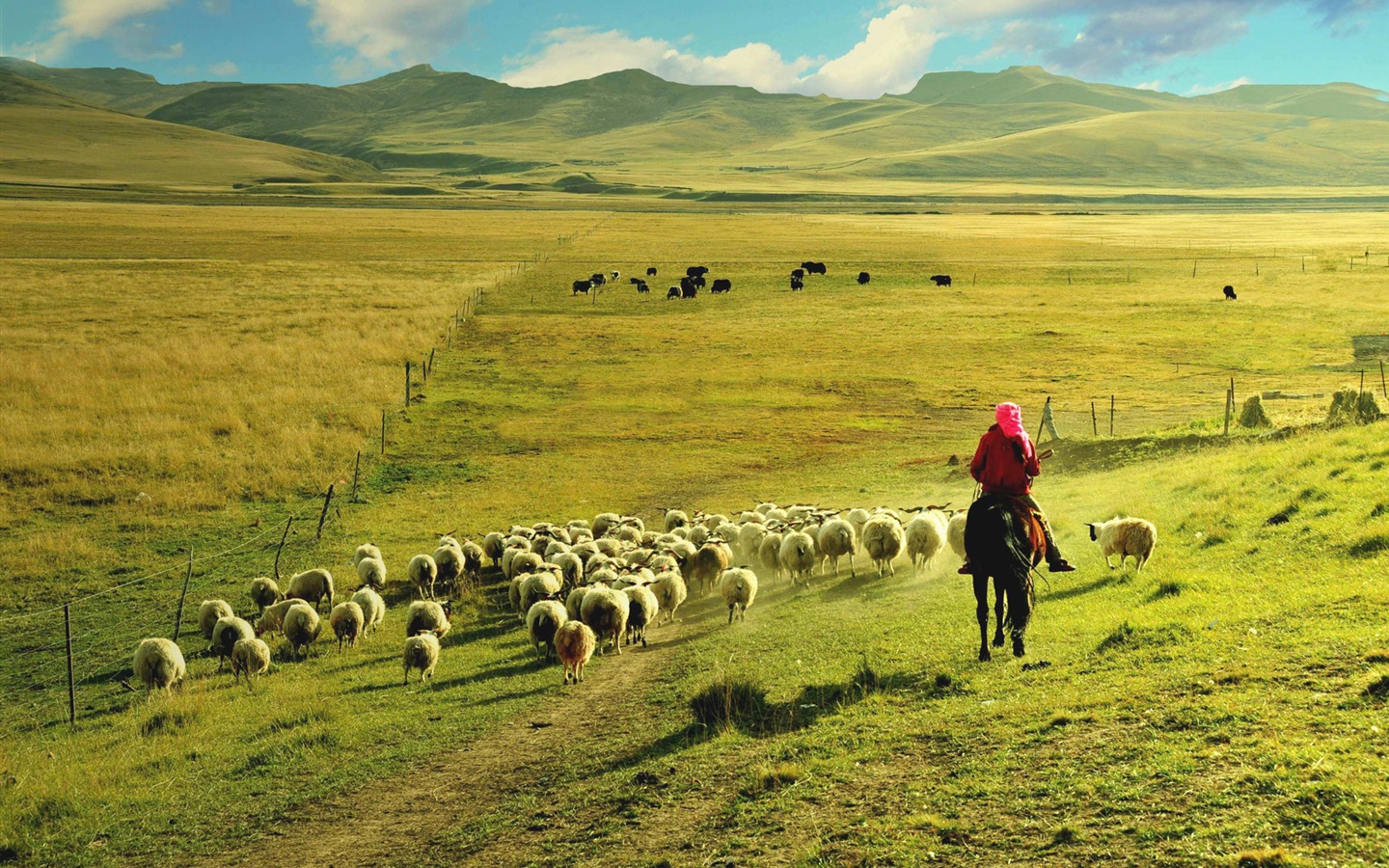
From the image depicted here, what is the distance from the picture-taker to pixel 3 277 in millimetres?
57531

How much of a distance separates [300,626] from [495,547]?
507cm

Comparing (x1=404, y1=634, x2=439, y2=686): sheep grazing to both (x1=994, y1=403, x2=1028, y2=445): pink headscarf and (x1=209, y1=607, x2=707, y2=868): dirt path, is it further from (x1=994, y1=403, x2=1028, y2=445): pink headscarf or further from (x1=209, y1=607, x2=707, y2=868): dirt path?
A: (x1=994, y1=403, x2=1028, y2=445): pink headscarf

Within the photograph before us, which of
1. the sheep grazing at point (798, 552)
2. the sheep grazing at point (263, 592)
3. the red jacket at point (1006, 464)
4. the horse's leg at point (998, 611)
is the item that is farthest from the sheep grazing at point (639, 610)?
the sheep grazing at point (263, 592)

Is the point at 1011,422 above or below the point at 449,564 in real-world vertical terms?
above

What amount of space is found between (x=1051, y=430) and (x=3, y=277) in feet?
195

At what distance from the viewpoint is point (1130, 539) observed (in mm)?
13617

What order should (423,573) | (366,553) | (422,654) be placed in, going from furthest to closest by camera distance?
(366,553)
(423,573)
(422,654)

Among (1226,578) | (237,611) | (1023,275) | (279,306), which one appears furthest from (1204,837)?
(1023,275)

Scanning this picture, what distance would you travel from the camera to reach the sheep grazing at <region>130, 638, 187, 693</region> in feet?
42.7

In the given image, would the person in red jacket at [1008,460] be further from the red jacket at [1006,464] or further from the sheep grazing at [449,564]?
the sheep grazing at [449,564]

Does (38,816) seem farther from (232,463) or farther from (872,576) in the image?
(232,463)

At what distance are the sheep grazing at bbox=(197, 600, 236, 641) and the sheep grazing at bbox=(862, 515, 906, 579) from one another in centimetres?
1007

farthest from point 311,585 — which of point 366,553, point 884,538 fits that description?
Answer: point 884,538

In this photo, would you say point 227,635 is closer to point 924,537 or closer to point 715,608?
point 715,608
